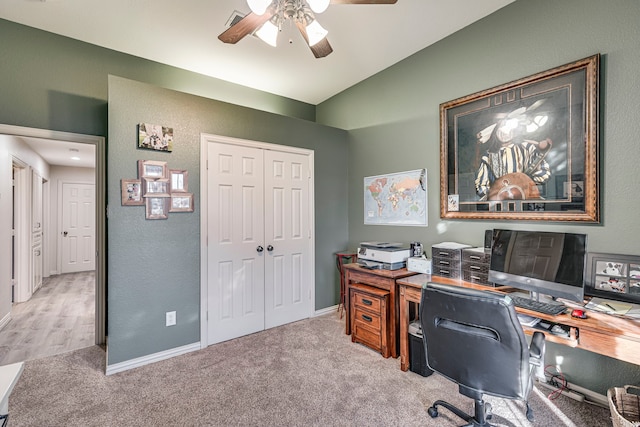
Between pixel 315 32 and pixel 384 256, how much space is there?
1999mm

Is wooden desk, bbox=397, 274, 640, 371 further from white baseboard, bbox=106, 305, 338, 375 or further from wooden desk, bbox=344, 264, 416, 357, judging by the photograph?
white baseboard, bbox=106, 305, 338, 375

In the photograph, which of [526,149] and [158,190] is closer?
[526,149]

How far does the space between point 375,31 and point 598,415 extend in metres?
3.40

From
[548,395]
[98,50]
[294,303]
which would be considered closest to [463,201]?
[548,395]

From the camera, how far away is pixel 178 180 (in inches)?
107

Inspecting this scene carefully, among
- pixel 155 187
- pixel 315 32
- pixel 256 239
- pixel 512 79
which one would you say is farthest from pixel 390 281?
pixel 155 187

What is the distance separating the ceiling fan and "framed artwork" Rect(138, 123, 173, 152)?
3.51 feet

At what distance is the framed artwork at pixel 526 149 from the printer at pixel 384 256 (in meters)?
0.56

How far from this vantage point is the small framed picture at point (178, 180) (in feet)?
8.82

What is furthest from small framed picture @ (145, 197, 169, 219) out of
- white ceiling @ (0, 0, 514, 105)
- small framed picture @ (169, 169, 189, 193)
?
white ceiling @ (0, 0, 514, 105)

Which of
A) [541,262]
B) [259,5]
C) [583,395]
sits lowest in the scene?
[583,395]

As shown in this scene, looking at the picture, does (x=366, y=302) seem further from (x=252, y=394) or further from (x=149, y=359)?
(x=149, y=359)

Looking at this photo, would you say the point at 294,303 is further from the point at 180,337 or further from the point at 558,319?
the point at 558,319

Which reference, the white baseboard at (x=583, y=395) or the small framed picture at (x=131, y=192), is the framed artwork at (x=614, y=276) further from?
Result: the small framed picture at (x=131, y=192)
